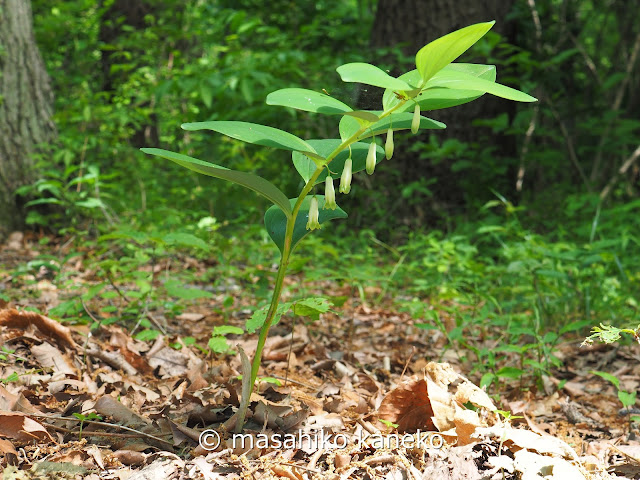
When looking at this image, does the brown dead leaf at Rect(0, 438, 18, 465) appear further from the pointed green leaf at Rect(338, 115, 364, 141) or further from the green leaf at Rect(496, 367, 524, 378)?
the green leaf at Rect(496, 367, 524, 378)

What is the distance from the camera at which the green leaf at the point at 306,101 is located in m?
1.13

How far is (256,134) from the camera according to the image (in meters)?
1.20

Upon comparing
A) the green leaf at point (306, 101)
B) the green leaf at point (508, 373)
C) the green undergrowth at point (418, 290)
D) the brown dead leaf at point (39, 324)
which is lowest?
the green undergrowth at point (418, 290)

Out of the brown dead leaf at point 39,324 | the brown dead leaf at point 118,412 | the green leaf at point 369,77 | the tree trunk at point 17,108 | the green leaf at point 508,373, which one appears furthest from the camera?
the tree trunk at point 17,108

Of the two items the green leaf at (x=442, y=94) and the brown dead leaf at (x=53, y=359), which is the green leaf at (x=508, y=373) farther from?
the brown dead leaf at (x=53, y=359)

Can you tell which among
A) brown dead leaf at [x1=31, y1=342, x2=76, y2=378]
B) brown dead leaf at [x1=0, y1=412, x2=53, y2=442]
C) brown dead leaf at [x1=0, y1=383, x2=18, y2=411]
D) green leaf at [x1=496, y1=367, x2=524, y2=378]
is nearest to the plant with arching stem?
brown dead leaf at [x1=0, y1=412, x2=53, y2=442]

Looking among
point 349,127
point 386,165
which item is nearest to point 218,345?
point 349,127

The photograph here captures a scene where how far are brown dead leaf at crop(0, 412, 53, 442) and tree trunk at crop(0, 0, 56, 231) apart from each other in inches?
120

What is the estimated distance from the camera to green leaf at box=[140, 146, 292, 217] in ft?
3.86

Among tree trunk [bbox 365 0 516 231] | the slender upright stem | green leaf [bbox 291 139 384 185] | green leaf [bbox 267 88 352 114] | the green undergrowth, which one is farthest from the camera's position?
tree trunk [bbox 365 0 516 231]

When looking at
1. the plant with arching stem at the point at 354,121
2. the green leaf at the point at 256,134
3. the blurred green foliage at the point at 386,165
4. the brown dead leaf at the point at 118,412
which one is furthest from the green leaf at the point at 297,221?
the blurred green foliage at the point at 386,165

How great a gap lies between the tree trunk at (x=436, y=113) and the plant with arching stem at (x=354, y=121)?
3834 millimetres

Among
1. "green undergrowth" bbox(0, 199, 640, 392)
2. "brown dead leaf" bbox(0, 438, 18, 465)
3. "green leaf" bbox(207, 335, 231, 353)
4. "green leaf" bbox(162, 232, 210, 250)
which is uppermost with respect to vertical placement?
"green leaf" bbox(162, 232, 210, 250)

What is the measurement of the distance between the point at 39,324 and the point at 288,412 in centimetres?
113
